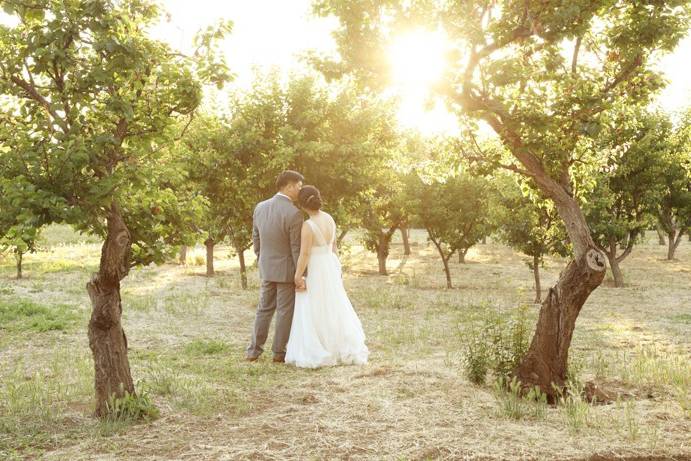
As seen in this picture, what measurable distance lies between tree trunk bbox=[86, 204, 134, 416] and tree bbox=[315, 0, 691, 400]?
3936 millimetres

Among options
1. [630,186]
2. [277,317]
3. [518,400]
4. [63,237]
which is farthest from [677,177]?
[63,237]

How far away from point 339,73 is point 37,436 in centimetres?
584

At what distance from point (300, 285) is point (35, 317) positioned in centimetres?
786

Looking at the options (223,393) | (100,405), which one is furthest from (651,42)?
(100,405)

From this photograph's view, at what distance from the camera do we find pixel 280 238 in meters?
10.3

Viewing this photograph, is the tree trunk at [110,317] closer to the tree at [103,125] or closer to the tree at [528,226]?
the tree at [103,125]

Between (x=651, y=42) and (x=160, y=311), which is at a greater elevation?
(x=651, y=42)

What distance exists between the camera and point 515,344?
26.7 ft

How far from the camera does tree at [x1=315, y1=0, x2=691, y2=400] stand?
25.0 feet

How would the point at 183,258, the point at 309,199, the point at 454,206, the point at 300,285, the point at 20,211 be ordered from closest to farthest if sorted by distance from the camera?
the point at 20,211
the point at 309,199
the point at 300,285
the point at 454,206
the point at 183,258

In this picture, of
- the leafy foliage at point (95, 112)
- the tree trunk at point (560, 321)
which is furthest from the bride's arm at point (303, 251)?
the tree trunk at point (560, 321)

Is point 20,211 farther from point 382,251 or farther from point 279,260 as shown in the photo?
point 382,251

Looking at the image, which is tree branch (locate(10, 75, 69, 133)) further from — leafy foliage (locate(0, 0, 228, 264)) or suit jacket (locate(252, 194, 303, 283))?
suit jacket (locate(252, 194, 303, 283))

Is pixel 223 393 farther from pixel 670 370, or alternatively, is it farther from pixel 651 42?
pixel 651 42
